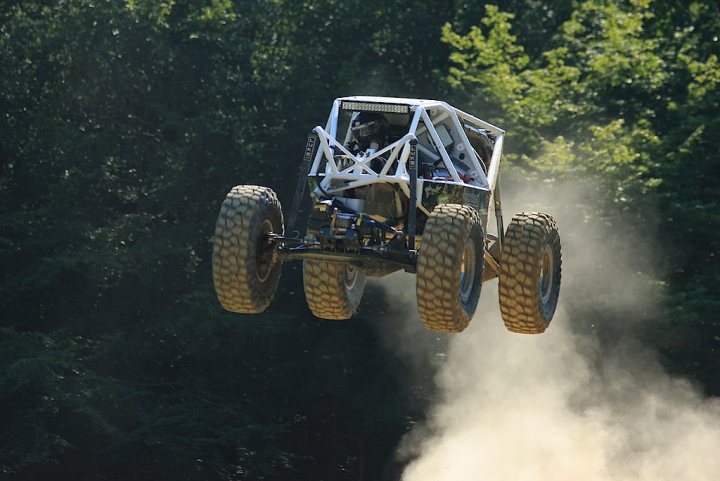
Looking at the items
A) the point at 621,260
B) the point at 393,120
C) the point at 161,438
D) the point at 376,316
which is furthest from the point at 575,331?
the point at 393,120

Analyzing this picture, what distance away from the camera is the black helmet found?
18.2 metres

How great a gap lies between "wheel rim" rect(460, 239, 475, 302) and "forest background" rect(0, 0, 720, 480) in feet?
49.1

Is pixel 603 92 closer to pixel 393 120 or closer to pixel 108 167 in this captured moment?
pixel 108 167

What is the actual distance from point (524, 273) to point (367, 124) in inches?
105

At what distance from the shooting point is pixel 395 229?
58.0 ft

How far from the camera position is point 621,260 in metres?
32.3

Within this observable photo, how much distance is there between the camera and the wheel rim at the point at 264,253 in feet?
57.3

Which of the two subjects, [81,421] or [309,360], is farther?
[309,360]

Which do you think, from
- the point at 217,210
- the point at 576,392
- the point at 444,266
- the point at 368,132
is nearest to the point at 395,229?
the point at 368,132

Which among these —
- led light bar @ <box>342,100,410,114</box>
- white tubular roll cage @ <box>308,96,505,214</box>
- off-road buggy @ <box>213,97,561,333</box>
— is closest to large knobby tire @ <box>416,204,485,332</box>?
off-road buggy @ <box>213,97,561,333</box>

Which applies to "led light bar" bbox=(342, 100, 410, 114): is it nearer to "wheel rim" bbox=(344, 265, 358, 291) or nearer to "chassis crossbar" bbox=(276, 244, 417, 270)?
"chassis crossbar" bbox=(276, 244, 417, 270)

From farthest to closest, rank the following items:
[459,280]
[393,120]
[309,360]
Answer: [309,360], [393,120], [459,280]

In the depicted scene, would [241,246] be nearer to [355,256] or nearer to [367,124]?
[355,256]

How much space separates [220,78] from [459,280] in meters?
23.6
